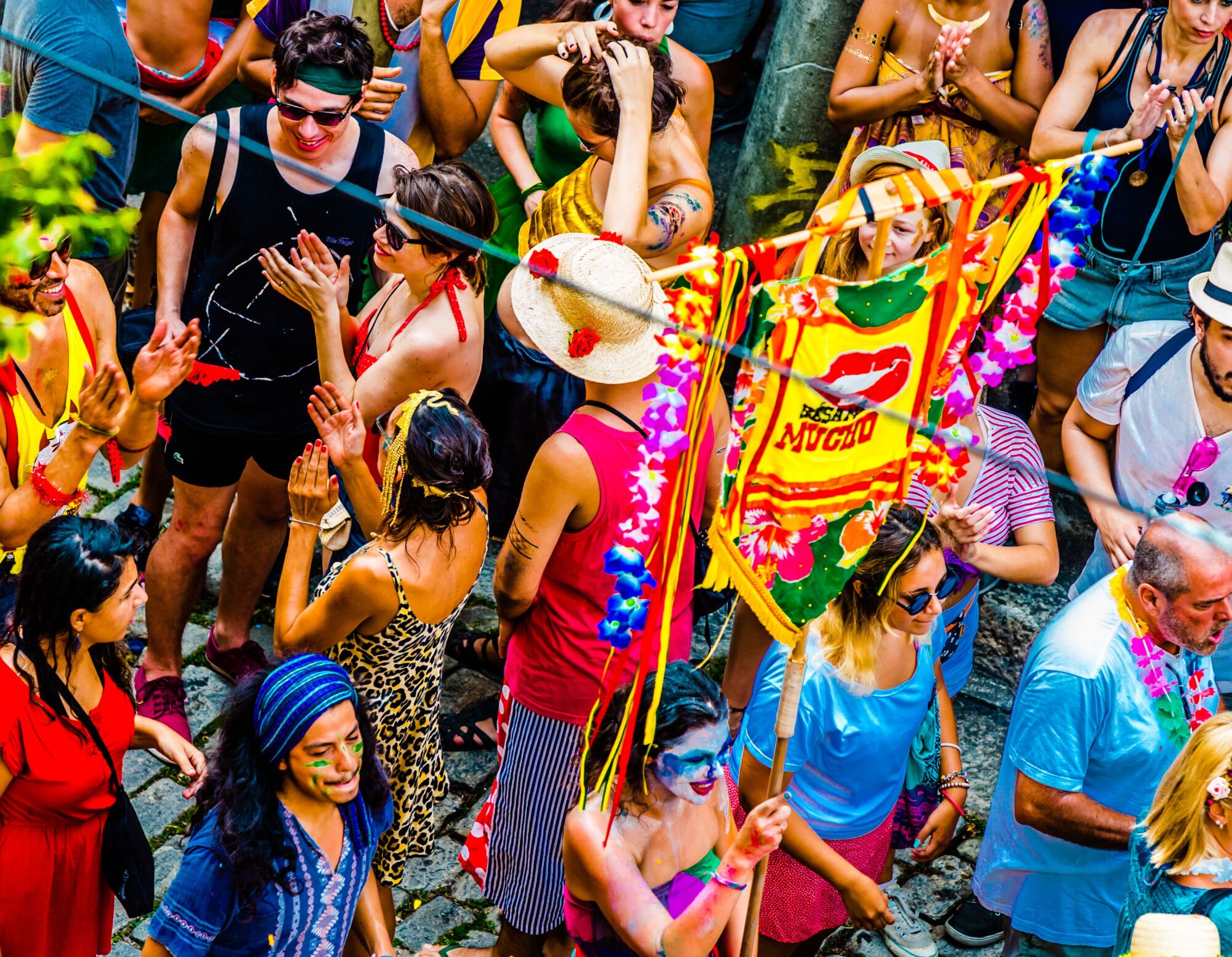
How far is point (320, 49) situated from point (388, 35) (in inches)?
40.3

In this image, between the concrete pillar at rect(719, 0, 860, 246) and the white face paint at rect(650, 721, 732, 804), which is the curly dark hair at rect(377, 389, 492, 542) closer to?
the white face paint at rect(650, 721, 732, 804)

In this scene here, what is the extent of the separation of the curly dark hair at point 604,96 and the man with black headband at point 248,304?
0.69m

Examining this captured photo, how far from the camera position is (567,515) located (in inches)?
140

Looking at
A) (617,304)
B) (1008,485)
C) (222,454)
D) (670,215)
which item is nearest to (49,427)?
(222,454)

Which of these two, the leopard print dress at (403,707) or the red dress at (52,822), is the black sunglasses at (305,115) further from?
the red dress at (52,822)

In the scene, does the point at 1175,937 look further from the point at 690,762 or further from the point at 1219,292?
the point at 1219,292

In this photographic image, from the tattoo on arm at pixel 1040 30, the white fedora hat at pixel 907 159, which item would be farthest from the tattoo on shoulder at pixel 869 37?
the white fedora hat at pixel 907 159

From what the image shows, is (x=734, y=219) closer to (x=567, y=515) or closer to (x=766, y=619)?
(x=567, y=515)

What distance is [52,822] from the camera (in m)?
3.37

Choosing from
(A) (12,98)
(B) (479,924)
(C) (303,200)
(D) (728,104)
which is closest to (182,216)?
(C) (303,200)

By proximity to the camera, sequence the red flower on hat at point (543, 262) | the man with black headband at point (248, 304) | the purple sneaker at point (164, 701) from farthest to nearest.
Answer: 1. the purple sneaker at point (164, 701)
2. the man with black headband at point (248, 304)
3. the red flower on hat at point (543, 262)

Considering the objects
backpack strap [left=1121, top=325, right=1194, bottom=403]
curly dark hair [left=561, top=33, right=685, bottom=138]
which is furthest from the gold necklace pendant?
backpack strap [left=1121, top=325, right=1194, bottom=403]

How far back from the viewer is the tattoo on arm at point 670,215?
14.3ft

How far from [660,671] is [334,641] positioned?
3.87ft
